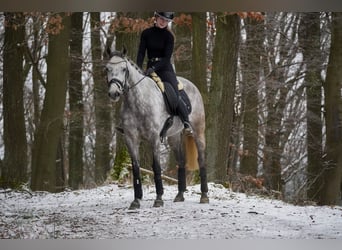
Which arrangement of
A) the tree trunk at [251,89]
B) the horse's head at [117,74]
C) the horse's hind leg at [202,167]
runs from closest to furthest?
the horse's head at [117,74] → the horse's hind leg at [202,167] → the tree trunk at [251,89]

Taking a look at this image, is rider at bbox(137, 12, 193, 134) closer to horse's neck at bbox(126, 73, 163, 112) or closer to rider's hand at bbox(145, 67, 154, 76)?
rider's hand at bbox(145, 67, 154, 76)

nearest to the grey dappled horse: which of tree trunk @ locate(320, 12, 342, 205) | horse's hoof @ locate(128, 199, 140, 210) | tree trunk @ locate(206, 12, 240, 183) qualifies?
horse's hoof @ locate(128, 199, 140, 210)

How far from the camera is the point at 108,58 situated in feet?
20.7

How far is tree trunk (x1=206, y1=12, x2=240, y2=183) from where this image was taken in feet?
24.8

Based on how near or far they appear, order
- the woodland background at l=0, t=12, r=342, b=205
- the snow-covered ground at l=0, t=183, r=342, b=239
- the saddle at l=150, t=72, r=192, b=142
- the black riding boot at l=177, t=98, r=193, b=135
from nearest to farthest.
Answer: the snow-covered ground at l=0, t=183, r=342, b=239
the saddle at l=150, t=72, r=192, b=142
the black riding boot at l=177, t=98, r=193, b=135
the woodland background at l=0, t=12, r=342, b=205

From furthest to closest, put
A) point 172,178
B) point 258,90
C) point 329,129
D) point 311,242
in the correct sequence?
1. point 258,90
2. point 329,129
3. point 172,178
4. point 311,242

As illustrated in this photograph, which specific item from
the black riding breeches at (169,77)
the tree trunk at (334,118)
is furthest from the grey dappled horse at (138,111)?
the tree trunk at (334,118)

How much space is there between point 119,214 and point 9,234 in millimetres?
1044

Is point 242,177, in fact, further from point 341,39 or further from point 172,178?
point 341,39

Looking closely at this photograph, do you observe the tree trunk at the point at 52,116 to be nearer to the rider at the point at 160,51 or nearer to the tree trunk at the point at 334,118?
the rider at the point at 160,51

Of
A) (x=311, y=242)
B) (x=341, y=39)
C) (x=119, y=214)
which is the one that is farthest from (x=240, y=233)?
(x=341, y=39)

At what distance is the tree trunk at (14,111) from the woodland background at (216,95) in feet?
0.04

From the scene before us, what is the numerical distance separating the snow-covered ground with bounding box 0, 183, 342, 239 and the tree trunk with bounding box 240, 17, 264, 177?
1172 mm

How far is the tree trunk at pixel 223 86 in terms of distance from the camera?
24.8ft
